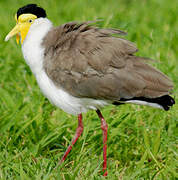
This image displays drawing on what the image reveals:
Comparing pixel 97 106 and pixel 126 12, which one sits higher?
pixel 97 106

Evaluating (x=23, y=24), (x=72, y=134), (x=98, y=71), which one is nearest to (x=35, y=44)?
(x=23, y=24)

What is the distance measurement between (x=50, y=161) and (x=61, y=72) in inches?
36.8

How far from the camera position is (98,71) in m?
4.12

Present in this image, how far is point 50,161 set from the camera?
423cm

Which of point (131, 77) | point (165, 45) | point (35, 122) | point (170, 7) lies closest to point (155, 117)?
point (131, 77)

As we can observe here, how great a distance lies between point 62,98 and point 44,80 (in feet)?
0.86

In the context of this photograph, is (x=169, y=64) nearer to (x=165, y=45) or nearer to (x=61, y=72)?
(x=165, y=45)

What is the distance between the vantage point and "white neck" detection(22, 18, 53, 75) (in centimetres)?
425

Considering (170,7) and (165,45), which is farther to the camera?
(170,7)

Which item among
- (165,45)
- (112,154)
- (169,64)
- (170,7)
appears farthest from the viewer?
(170,7)

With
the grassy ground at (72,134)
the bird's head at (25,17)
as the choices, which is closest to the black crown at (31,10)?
the bird's head at (25,17)

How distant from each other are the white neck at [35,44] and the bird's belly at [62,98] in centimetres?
11

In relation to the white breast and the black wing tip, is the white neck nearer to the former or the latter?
the white breast

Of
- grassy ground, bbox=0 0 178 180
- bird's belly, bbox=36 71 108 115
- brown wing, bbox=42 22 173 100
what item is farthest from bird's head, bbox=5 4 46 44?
grassy ground, bbox=0 0 178 180
